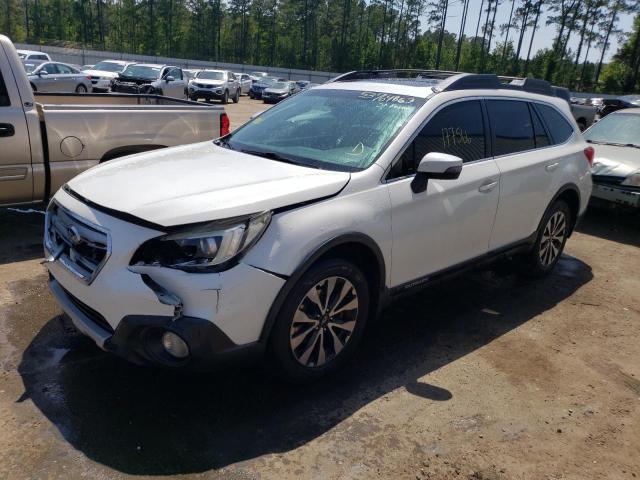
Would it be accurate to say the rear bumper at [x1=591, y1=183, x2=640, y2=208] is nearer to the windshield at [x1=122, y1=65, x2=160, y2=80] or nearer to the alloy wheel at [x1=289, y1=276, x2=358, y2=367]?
the alloy wheel at [x1=289, y1=276, x2=358, y2=367]

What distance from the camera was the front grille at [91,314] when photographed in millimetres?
2889

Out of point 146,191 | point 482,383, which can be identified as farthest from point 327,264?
point 482,383

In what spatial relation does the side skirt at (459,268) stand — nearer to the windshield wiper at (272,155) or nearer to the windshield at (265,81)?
the windshield wiper at (272,155)

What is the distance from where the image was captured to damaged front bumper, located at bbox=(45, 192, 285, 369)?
8.75 feet

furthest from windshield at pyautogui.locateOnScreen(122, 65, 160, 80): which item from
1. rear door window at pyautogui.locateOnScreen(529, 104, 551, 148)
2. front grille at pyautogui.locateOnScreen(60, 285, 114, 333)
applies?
front grille at pyautogui.locateOnScreen(60, 285, 114, 333)

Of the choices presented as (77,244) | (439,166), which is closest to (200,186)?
(77,244)

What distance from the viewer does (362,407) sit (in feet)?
10.6

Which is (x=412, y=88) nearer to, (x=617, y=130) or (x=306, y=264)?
(x=306, y=264)

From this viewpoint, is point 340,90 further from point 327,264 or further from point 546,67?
point 546,67

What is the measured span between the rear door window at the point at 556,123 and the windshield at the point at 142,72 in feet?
61.2

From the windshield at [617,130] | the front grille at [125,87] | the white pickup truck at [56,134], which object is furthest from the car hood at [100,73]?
the windshield at [617,130]

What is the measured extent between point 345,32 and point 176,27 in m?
25.5

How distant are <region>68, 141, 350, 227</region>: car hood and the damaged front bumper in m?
0.16

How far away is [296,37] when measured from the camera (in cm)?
8594
